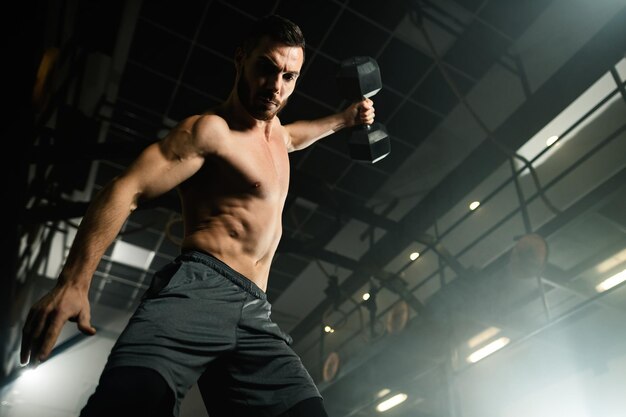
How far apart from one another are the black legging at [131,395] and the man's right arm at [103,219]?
0.11 meters

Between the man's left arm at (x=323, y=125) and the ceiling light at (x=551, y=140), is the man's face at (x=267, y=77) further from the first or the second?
the ceiling light at (x=551, y=140)

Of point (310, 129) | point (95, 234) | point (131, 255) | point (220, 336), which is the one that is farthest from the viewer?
point (131, 255)

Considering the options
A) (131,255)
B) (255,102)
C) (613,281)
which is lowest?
(255,102)

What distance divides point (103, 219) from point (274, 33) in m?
0.76

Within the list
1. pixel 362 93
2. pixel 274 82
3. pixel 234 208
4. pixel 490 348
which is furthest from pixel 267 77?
pixel 490 348

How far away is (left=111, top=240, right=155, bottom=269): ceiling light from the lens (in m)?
8.01

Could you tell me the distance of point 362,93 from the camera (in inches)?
76.3

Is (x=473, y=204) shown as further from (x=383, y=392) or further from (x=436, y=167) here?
(x=383, y=392)

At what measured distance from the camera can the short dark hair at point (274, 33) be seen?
→ 1516mm

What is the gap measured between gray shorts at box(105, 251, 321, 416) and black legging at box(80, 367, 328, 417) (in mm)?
35

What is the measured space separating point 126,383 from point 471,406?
671 cm

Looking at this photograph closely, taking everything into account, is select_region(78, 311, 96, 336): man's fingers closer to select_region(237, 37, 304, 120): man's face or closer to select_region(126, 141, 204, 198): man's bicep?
select_region(126, 141, 204, 198): man's bicep

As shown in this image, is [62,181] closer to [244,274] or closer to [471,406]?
[244,274]

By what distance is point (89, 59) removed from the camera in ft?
17.6
